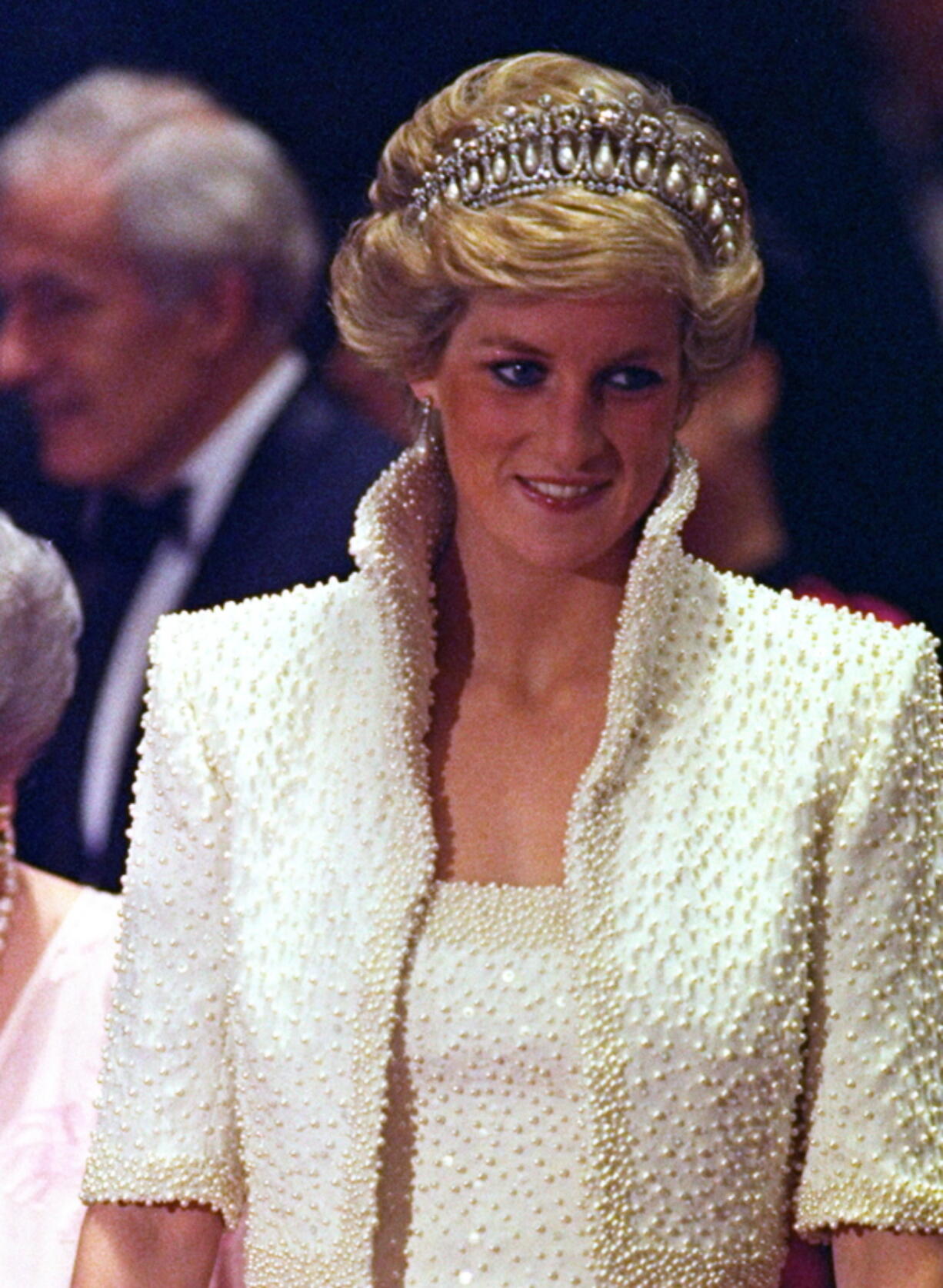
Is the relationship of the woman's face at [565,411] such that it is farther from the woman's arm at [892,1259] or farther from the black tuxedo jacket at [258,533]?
the black tuxedo jacket at [258,533]

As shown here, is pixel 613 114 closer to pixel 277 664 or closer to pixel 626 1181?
pixel 277 664

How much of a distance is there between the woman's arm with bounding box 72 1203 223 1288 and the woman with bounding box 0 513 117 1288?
33cm

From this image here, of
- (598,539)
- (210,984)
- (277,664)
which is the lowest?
(210,984)

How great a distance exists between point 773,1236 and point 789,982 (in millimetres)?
189

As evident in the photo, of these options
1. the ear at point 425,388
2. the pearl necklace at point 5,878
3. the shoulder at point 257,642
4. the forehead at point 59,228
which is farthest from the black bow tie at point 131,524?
the ear at point 425,388

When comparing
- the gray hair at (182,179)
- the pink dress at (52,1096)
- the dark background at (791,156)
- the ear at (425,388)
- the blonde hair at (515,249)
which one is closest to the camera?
the blonde hair at (515,249)

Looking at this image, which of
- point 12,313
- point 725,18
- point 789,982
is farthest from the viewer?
point 12,313

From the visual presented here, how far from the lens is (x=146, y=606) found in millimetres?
2451

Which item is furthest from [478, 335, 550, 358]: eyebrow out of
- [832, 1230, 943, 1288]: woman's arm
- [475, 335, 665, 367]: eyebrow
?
[832, 1230, 943, 1288]: woman's arm

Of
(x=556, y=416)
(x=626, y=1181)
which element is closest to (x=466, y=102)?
(x=556, y=416)

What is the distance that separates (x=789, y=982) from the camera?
1490 mm

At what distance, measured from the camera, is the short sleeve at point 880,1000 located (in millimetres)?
1491

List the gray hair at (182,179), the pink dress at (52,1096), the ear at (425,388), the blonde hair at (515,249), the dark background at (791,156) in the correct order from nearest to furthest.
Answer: the blonde hair at (515,249) < the ear at (425,388) < the pink dress at (52,1096) < the dark background at (791,156) < the gray hair at (182,179)

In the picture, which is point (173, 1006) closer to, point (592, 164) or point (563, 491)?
point (563, 491)
